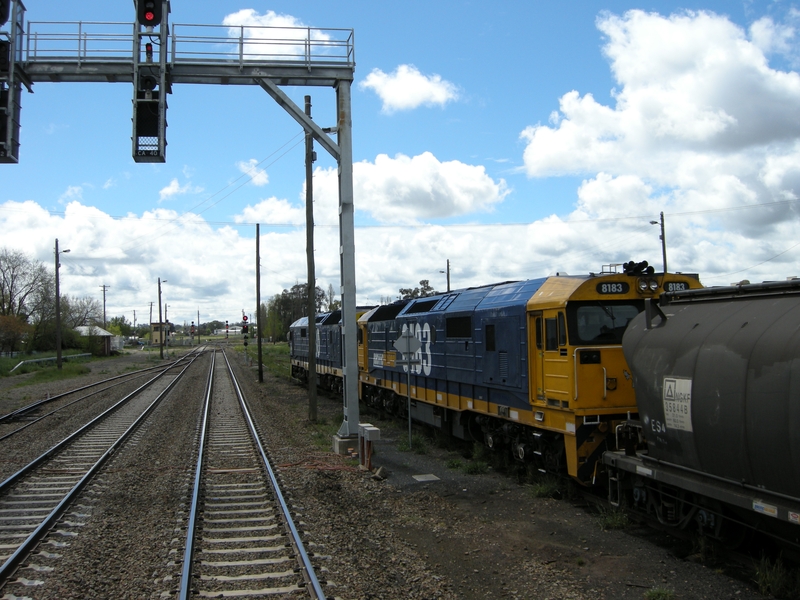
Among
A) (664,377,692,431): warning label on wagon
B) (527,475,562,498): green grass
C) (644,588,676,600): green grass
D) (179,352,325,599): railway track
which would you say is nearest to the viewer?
(644,588,676,600): green grass

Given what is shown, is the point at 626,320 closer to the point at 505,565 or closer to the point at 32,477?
the point at 505,565

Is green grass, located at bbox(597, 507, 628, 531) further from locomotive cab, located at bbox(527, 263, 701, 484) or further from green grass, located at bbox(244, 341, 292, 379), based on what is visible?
green grass, located at bbox(244, 341, 292, 379)

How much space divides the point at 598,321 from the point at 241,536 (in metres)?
5.82

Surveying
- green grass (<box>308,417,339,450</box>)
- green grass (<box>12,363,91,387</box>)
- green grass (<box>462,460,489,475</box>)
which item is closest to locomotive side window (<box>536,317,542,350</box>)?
green grass (<box>462,460,489,475</box>)

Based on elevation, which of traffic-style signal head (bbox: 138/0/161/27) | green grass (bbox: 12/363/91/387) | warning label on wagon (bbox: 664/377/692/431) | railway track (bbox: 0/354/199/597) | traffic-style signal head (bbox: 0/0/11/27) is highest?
traffic-style signal head (bbox: 138/0/161/27)

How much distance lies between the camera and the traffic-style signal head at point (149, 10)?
30.7ft

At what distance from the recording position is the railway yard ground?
6.36 m

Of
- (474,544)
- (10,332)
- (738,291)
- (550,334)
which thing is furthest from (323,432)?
(10,332)

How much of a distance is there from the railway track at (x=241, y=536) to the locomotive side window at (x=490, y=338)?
460 cm

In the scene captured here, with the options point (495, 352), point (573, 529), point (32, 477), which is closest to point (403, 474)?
point (495, 352)

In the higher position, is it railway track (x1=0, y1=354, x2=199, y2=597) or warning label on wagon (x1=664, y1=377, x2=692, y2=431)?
warning label on wagon (x1=664, y1=377, x2=692, y2=431)

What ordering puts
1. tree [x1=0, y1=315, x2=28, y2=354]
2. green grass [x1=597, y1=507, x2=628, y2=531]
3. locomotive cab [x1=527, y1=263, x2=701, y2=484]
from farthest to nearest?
tree [x1=0, y1=315, x2=28, y2=354], locomotive cab [x1=527, y1=263, x2=701, y2=484], green grass [x1=597, y1=507, x2=628, y2=531]

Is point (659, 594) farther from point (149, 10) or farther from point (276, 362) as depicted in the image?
point (276, 362)

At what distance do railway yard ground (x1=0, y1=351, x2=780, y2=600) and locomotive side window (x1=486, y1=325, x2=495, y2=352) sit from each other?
2.31 metres
